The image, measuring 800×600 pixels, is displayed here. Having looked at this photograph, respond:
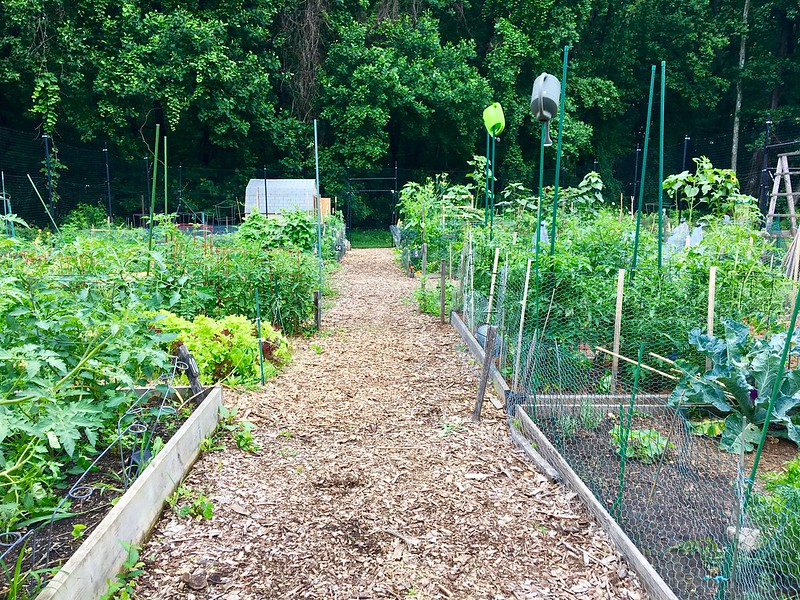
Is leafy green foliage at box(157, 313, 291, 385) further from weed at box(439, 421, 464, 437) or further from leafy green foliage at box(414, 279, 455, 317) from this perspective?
leafy green foliage at box(414, 279, 455, 317)

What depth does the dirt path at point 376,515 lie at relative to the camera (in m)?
2.50

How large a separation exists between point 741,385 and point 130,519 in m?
3.61

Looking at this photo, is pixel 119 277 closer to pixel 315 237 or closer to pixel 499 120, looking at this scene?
pixel 499 120

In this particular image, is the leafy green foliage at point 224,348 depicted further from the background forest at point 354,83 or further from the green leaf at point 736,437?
the background forest at point 354,83

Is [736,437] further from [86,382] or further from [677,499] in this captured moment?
[86,382]

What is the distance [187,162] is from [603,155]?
1827cm

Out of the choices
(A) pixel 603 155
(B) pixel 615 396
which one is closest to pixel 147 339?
(B) pixel 615 396

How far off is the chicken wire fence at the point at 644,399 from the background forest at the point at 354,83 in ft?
53.2

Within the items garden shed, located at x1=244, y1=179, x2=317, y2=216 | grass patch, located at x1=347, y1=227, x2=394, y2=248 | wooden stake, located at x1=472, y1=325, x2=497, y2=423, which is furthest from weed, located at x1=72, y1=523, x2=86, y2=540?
grass patch, located at x1=347, y1=227, x2=394, y2=248

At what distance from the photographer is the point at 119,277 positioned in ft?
11.1

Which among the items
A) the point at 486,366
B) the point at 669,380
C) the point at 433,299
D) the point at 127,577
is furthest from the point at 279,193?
the point at 127,577

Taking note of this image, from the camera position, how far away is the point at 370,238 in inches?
819

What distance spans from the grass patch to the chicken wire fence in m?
14.6

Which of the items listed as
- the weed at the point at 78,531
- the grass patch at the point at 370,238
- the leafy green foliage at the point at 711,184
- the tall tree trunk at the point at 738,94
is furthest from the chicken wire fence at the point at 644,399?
the tall tree trunk at the point at 738,94
